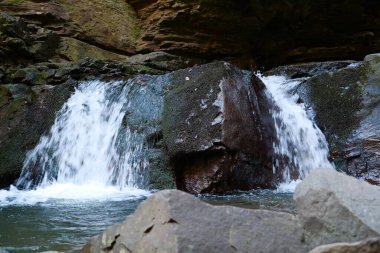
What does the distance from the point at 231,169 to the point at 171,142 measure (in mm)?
909

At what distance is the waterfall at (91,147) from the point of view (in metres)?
6.54

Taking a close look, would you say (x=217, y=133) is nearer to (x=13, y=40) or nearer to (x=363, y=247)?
(x=363, y=247)

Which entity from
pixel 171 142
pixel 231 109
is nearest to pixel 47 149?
pixel 171 142

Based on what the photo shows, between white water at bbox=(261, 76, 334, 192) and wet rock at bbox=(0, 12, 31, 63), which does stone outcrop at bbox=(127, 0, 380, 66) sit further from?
white water at bbox=(261, 76, 334, 192)

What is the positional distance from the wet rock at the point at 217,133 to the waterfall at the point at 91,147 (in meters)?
0.65

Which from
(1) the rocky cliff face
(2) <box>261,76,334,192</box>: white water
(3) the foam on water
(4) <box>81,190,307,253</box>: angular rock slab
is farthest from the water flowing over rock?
(1) the rocky cliff face

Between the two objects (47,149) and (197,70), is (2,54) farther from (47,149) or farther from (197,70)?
(197,70)

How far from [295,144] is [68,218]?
4.02 metres

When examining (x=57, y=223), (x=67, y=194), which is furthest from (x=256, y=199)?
(x=67, y=194)

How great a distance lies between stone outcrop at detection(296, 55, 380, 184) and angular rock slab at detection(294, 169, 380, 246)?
452 centimetres

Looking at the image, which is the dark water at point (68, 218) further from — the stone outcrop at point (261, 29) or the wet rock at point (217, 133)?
the stone outcrop at point (261, 29)

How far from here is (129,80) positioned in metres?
7.81

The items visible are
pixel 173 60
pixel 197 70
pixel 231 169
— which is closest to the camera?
pixel 231 169

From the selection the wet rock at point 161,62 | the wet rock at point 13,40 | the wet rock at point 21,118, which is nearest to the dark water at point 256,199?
the wet rock at point 21,118
